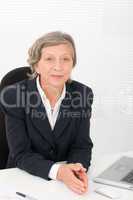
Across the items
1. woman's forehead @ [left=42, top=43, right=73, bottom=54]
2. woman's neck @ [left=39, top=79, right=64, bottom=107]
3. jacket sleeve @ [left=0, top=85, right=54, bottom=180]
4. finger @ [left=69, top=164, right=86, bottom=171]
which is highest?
woman's forehead @ [left=42, top=43, right=73, bottom=54]

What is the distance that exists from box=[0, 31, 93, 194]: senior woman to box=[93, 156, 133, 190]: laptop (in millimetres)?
142

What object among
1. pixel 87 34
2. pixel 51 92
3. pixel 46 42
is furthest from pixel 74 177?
pixel 87 34

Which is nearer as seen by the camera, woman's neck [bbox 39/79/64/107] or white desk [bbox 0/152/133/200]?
white desk [bbox 0/152/133/200]

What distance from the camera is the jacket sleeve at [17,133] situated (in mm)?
1794

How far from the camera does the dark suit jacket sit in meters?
1.89

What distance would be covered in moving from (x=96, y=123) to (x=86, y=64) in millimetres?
546

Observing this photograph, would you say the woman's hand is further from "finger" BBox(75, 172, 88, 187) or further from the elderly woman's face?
the elderly woman's face

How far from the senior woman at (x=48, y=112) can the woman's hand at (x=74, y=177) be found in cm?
19

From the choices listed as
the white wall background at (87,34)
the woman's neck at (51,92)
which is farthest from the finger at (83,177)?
the white wall background at (87,34)

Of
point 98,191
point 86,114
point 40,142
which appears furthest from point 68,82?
point 98,191

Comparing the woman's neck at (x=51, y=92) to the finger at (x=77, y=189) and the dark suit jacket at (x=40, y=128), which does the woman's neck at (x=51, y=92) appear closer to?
the dark suit jacket at (x=40, y=128)

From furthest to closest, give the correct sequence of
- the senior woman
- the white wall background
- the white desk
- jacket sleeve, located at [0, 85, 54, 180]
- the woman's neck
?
1. the white wall background
2. the woman's neck
3. the senior woman
4. jacket sleeve, located at [0, 85, 54, 180]
5. the white desk

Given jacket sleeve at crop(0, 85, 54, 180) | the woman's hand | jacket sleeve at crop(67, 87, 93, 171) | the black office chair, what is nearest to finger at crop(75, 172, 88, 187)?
the woman's hand

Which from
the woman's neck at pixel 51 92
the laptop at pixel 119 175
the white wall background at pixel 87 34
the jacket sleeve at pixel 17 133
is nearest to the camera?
the laptop at pixel 119 175
